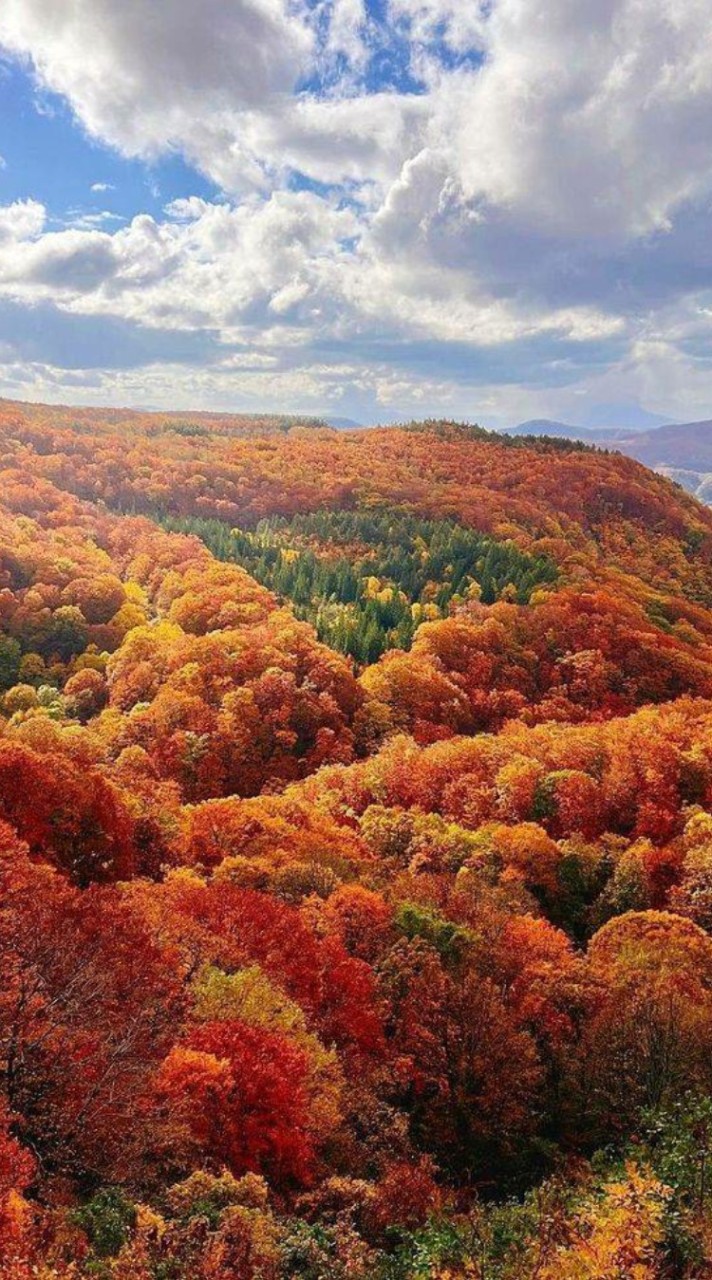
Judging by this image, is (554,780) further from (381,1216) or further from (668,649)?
(668,649)

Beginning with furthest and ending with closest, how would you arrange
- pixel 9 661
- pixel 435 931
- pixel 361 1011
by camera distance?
pixel 9 661 < pixel 435 931 < pixel 361 1011

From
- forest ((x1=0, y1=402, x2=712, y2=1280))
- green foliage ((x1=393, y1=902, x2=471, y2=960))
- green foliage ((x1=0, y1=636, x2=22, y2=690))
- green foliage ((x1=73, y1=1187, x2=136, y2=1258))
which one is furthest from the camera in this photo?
green foliage ((x1=0, y1=636, x2=22, y2=690))

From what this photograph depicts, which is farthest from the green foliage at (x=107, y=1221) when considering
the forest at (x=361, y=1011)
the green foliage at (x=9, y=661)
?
the green foliage at (x=9, y=661)

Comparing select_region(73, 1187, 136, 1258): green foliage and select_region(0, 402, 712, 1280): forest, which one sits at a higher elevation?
select_region(73, 1187, 136, 1258): green foliage

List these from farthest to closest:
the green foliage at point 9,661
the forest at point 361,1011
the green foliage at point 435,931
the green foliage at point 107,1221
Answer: the green foliage at point 9,661 → the green foliage at point 435,931 → the forest at point 361,1011 → the green foliage at point 107,1221

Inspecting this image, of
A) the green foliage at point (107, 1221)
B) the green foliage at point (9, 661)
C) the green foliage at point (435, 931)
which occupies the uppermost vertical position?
the green foliage at point (107, 1221)

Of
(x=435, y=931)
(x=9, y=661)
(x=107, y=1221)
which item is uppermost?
(x=107, y=1221)

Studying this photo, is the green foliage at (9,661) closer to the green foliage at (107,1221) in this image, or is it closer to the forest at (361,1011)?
the forest at (361,1011)

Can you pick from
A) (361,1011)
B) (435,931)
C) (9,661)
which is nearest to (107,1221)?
(361,1011)

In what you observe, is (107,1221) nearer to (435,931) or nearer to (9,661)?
(435,931)

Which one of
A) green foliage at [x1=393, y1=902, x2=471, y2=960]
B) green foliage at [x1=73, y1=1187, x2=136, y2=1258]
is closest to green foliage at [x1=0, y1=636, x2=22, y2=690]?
green foliage at [x1=393, y1=902, x2=471, y2=960]

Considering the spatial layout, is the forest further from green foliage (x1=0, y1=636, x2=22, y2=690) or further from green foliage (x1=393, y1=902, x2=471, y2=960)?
green foliage (x1=0, y1=636, x2=22, y2=690)
